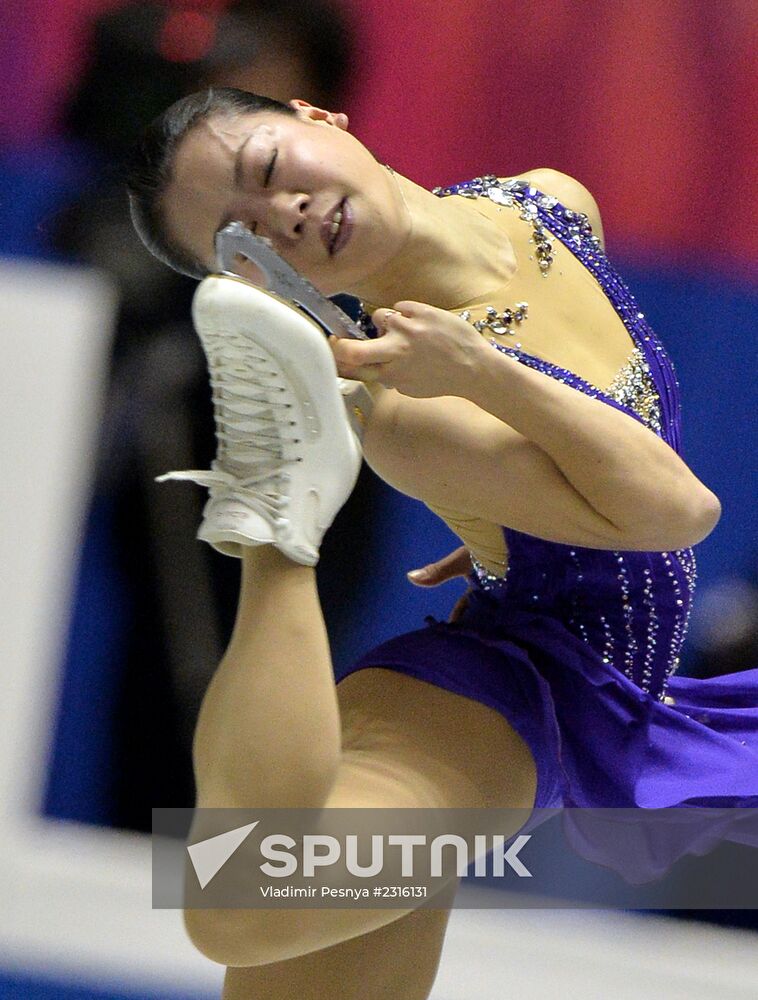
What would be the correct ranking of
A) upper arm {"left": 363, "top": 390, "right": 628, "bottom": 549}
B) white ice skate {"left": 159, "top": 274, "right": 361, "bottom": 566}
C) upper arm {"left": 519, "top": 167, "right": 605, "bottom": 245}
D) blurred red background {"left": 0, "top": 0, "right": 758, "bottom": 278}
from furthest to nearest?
blurred red background {"left": 0, "top": 0, "right": 758, "bottom": 278}, upper arm {"left": 519, "top": 167, "right": 605, "bottom": 245}, upper arm {"left": 363, "top": 390, "right": 628, "bottom": 549}, white ice skate {"left": 159, "top": 274, "right": 361, "bottom": 566}

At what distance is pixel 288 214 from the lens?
138 cm

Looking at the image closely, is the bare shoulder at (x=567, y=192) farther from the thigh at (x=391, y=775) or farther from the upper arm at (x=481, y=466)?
the thigh at (x=391, y=775)

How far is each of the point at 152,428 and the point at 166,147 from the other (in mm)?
1116

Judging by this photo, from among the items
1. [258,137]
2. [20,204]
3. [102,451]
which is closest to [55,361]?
[102,451]

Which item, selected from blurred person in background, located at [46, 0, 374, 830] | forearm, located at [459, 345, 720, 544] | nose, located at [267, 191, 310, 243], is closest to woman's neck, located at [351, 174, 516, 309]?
nose, located at [267, 191, 310, 243]

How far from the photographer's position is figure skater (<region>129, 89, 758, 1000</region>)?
124 cm

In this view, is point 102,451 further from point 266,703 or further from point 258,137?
point 266,703

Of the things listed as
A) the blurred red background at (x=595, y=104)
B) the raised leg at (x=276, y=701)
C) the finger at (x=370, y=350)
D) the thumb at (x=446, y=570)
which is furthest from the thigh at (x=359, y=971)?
the blurred red background at (x=595, y=104)

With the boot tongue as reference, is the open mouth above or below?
above

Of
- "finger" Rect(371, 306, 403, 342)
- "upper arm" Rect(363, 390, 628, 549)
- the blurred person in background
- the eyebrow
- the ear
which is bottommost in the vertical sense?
the blurred person in background

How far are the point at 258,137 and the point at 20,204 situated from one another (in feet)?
4.37

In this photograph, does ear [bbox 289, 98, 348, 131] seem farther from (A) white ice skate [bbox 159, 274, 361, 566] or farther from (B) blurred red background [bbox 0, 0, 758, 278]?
(B) blurred red background [bbox 0, 0, 758, 278]

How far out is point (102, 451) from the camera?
100 inches

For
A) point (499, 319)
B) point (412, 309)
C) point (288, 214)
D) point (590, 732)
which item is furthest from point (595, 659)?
point (288, 214)
